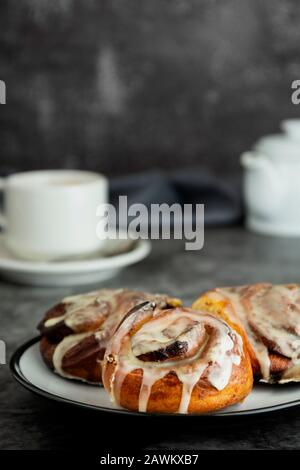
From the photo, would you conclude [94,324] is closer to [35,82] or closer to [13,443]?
[13,443]

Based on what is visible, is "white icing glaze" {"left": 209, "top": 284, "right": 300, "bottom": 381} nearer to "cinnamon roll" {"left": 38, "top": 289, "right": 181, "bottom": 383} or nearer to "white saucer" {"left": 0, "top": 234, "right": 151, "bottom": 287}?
"cinnamon roll" {"left": 38, "top": 289, "right": 181, "bottom": 383}

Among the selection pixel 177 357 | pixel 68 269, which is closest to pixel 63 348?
pixel 177 357

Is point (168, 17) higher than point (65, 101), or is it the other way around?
point (168, 17)

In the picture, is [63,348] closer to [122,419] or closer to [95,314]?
[95,314]

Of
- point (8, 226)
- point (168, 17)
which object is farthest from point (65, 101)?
point (8, 226)

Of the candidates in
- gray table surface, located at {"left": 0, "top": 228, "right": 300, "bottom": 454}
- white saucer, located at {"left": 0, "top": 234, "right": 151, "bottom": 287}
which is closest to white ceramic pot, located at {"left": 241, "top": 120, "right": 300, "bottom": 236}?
gray table surface, located at {"left": 0, "top": 228, "right": 300, "bottom": 454}

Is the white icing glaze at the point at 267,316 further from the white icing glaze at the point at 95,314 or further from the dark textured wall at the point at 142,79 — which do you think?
the dark textured wall at the point at 142,79
